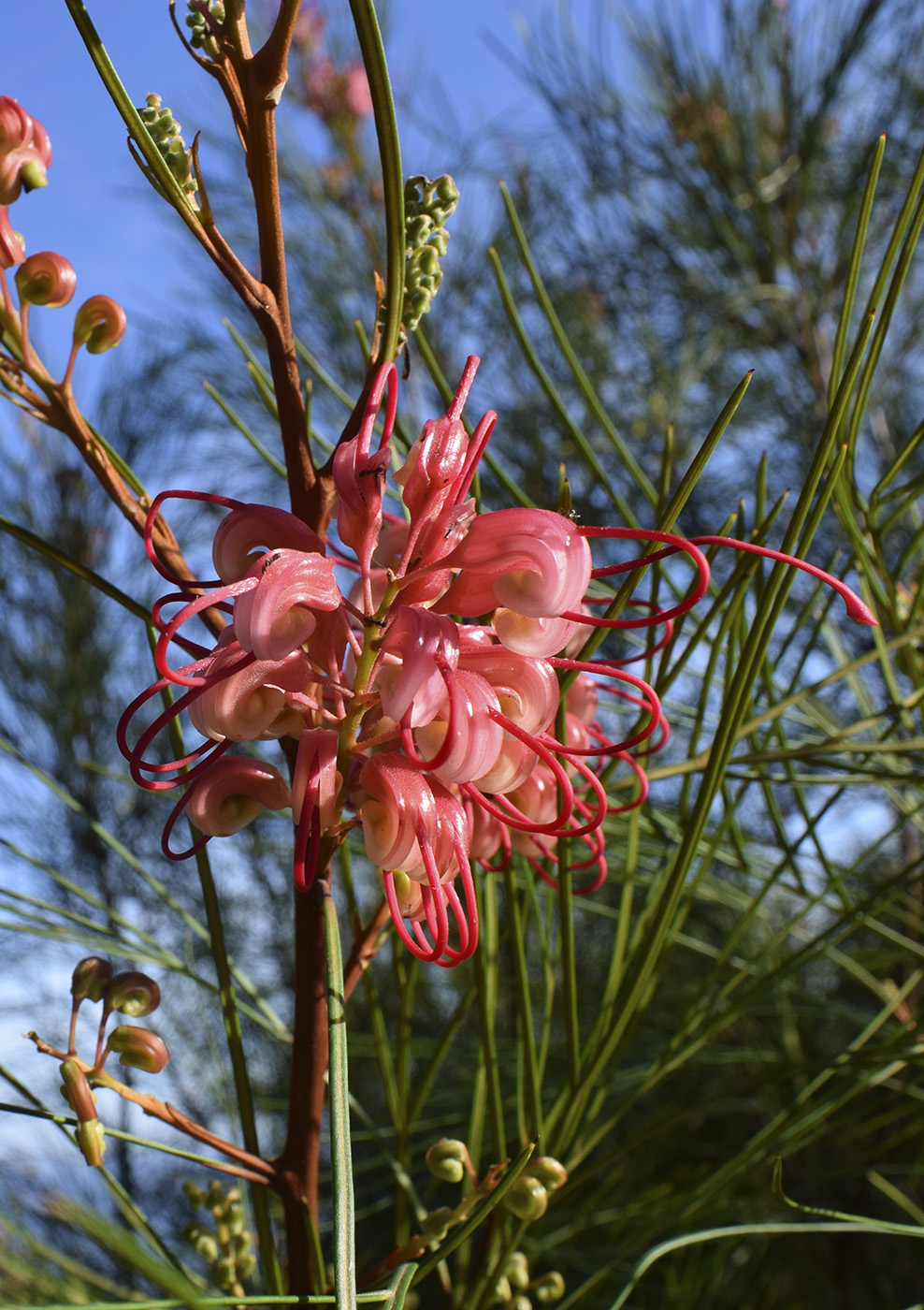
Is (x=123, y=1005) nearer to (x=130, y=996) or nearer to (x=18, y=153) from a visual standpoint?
(x=130, y=996)

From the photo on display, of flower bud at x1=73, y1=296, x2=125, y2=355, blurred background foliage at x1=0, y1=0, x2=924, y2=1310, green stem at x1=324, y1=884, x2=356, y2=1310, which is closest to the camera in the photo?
green stem at x1=324, y1=884, x2=356, y2=1310

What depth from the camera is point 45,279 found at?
0.80 ft

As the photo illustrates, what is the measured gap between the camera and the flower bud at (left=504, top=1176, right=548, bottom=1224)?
0.81 ft

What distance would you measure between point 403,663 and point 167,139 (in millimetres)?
119

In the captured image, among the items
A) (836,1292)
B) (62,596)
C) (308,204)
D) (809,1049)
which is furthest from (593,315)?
(836,1292)

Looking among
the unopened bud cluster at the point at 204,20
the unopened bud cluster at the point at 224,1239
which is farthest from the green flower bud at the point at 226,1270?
the unopened bud cluster at the point at 204,20

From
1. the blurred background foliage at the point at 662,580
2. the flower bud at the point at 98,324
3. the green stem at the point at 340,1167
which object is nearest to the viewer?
the green stem at the point at 340,1167

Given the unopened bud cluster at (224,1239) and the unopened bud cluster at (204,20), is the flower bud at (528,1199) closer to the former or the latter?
the unopened bud cluster at (224,1239)

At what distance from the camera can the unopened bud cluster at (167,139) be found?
21 centimetres

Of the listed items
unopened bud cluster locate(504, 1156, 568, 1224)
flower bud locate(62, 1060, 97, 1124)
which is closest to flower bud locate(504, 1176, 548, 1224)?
unopened bud cluster locate(504, 1156, 568, 1224)

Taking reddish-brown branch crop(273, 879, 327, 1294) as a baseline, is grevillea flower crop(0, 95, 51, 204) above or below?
above

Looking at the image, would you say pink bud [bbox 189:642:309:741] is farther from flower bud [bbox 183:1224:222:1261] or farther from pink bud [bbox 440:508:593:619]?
flower bud [bbox 183:1224:222:1261]

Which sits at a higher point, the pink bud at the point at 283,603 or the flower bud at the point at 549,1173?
the pink bud at the point at 283,603

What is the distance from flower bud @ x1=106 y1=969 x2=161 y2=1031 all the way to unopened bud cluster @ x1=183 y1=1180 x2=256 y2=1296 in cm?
10
